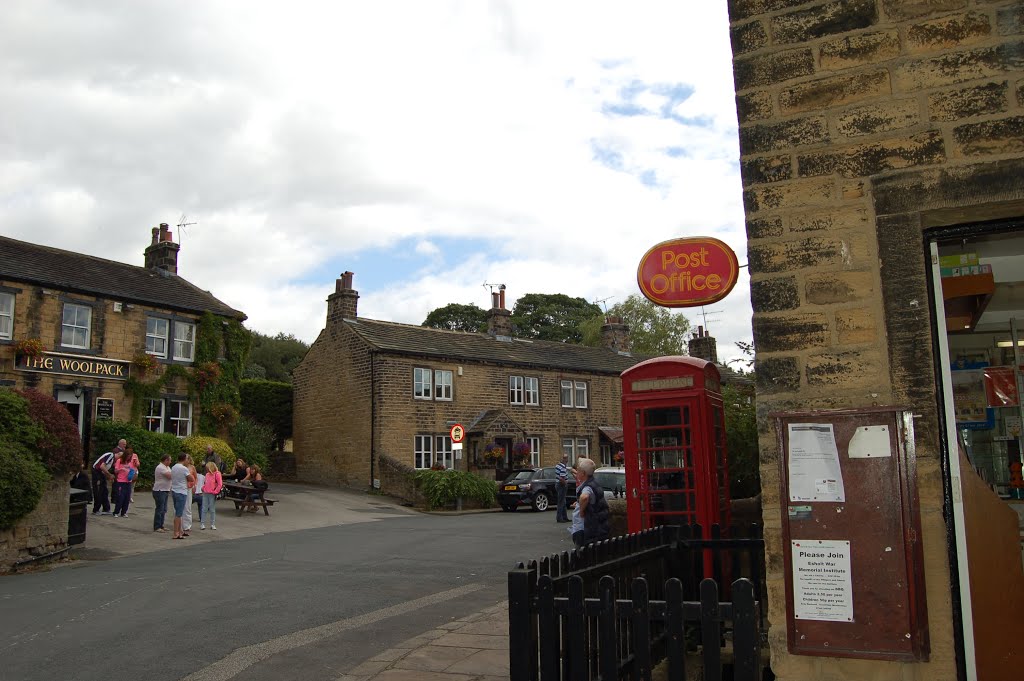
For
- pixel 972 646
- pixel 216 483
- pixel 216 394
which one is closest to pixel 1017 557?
pixel 972 646

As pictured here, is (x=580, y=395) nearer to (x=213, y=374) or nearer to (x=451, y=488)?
(x=451, y=488)

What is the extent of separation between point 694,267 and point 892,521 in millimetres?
3846

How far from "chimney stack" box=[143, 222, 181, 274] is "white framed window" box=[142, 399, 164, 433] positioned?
6.36 meters

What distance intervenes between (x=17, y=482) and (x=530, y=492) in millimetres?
16070

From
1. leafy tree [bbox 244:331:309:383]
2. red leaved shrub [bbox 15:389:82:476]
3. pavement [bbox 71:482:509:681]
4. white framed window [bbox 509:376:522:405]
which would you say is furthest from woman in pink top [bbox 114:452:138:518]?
leafy tree [bbox 244:331:309:383]


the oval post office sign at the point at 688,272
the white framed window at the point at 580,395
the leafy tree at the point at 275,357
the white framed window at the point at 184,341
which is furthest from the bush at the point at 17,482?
the leafy tree at the point at 275,357

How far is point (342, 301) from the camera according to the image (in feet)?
112

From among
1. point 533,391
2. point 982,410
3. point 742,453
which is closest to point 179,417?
point 533,391

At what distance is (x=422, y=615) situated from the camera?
8.83 meters

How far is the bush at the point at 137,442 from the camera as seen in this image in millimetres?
24047

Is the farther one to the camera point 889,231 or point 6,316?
point 6,316

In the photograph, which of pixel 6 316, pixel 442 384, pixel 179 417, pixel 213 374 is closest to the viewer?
pixel 6 316

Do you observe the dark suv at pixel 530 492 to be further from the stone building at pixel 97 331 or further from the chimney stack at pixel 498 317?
the chimney stack at pixel 498 317

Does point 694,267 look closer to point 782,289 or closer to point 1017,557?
point 782,289
